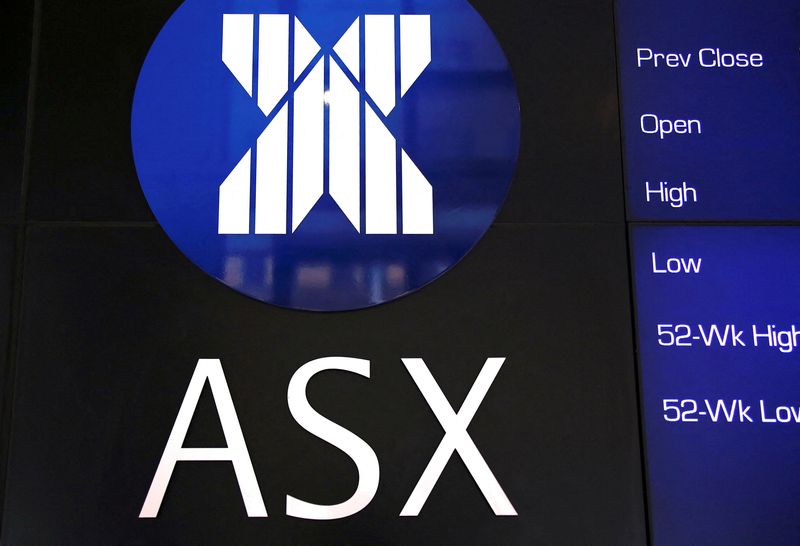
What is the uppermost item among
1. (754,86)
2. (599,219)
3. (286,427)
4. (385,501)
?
(754,86)

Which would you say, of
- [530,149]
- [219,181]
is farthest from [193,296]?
[530,149]

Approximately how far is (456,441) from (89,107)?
5.06 ft

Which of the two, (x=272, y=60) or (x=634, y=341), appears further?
(x=272, y=60)

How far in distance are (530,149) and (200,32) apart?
1117 mm

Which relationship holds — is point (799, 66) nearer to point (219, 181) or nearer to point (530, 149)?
point (530, 149)

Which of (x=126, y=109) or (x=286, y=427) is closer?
(x=286, y=427)

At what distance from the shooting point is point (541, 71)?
252 centimetres

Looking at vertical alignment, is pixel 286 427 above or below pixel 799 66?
below

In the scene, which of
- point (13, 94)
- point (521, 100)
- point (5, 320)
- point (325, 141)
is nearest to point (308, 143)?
point (325, 141)

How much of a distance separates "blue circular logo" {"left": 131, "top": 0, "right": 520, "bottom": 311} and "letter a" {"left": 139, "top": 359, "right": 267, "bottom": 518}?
→ 288 millimetres

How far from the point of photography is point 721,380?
7.63 ft

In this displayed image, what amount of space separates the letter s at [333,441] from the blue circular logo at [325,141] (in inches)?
7.1

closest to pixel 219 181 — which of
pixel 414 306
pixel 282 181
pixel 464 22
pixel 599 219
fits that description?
pixel 282 181

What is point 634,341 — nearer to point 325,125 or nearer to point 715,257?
point 715,257
